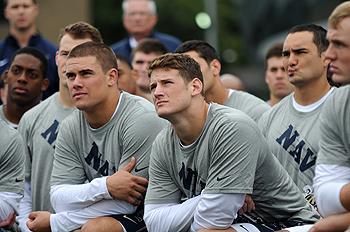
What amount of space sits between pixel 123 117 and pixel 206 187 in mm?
1271

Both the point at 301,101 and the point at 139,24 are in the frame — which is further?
the point at 139,24

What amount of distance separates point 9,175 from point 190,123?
79.8 inches

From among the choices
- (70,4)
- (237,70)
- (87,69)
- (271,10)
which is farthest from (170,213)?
(237,70)

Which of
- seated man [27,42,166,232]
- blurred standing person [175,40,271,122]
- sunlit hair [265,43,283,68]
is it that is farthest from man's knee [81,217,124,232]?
sunlit hair [265,43,283,68]

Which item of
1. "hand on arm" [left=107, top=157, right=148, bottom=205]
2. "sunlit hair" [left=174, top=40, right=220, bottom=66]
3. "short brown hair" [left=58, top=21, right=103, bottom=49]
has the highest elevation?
"short brown hair" [left=58, top=21, right=103, bottom=49]

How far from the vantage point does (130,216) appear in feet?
14.1

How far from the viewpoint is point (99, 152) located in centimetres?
447

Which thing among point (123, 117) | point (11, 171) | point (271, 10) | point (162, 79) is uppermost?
point (271, 10)

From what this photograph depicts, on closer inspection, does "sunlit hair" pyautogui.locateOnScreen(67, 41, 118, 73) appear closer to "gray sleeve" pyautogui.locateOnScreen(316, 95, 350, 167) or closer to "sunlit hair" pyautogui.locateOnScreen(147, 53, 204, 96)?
"sunlit hair" pyautogui.locateOnScreen(147, 53, 204, 96)

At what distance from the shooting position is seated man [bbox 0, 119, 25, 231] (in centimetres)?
446

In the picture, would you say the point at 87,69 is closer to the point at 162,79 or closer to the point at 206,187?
the point at 162,79

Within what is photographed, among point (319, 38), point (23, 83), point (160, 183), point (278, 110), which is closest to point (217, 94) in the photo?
point (278, 110)

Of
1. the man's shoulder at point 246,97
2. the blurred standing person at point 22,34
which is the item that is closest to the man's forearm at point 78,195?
the man's shoulder at point 246,97

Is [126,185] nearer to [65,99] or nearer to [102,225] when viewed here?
[102,225]
